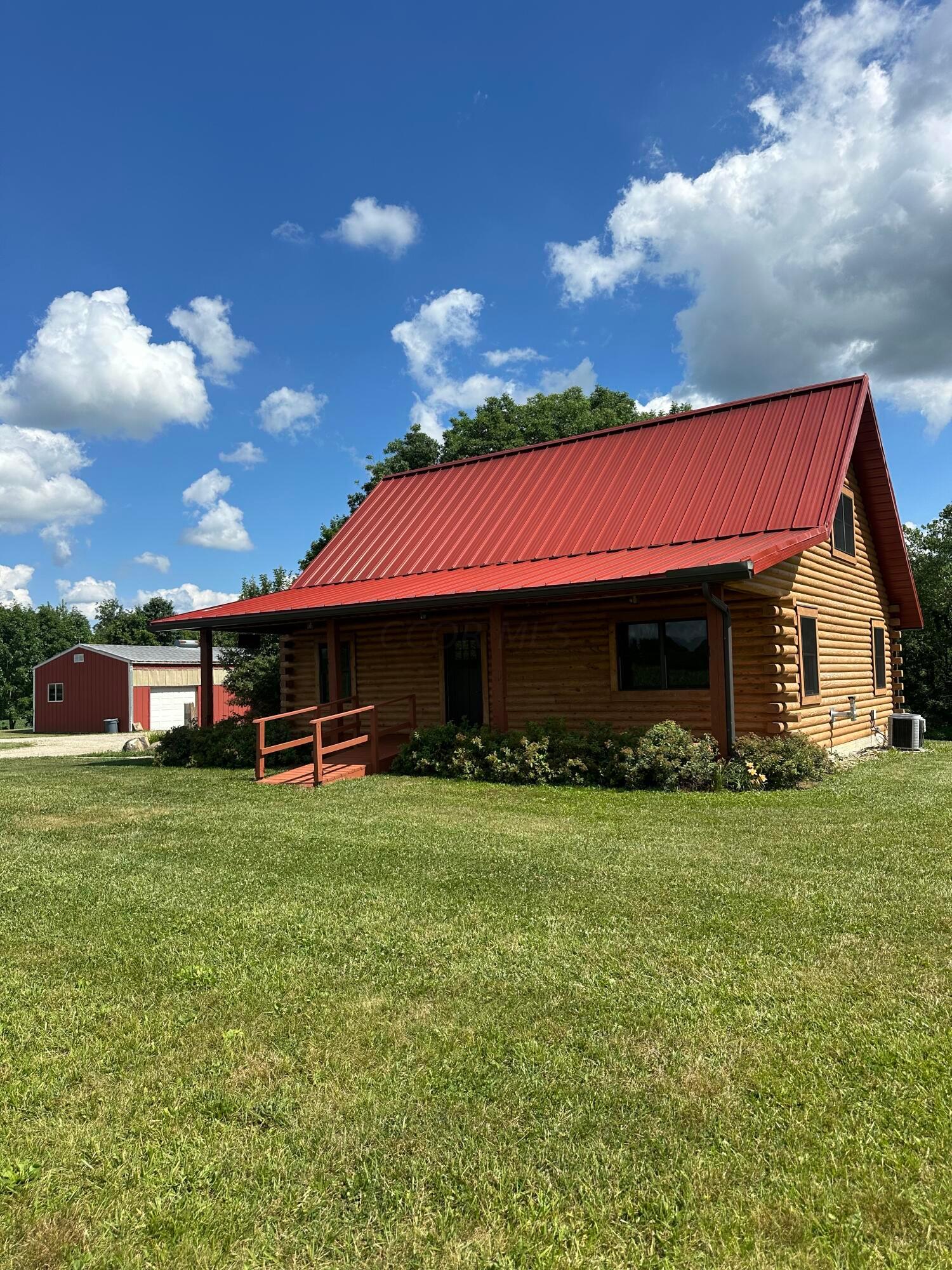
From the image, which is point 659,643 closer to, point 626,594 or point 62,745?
point 626,594

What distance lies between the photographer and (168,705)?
37.8 m

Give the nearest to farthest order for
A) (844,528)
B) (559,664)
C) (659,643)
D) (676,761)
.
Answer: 1. (676,761)
2. (659,643)
3. (559,664)
4. (844,528)

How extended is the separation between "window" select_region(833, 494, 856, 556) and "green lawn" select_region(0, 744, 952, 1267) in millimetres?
10714

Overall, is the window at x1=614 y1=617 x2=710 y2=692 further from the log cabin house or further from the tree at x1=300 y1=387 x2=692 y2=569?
the tree at x1=300 y1=387 x2=692 y2=569

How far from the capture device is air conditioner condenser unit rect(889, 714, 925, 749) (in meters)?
16.8

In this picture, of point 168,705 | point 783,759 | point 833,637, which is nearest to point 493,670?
point 783,759

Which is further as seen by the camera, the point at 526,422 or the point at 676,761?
the point at 526,422

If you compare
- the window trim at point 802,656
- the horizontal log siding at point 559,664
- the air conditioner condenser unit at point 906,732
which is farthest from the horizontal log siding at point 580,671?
the air conditioner condenser unit at point 906,732

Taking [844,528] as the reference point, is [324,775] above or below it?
below

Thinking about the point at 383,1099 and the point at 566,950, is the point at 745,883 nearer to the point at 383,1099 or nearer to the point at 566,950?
the point at 566,950

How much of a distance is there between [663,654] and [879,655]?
892 centimetres

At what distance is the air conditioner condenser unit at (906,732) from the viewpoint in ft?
55.2

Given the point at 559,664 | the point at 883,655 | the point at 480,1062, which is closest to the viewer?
the point at 480,1062

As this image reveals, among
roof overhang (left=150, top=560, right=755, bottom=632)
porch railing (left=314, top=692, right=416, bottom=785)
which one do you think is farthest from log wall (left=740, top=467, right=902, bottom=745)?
porch railing (left=314, top=692, right=416, bottom=785)
